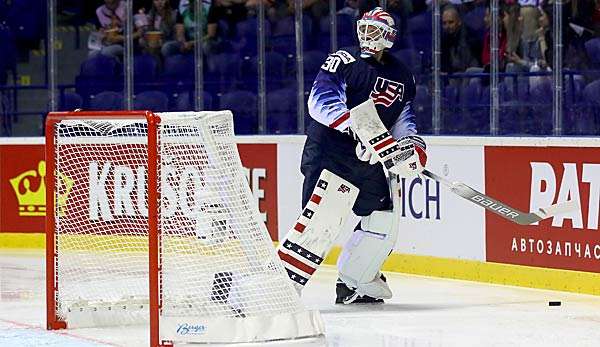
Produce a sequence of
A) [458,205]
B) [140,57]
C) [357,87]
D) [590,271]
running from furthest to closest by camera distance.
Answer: [140,57] < [458,205] < [590,271] < [357,87]

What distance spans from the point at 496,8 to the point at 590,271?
205 centimetres

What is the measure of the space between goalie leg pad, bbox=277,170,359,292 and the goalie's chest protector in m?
0.44

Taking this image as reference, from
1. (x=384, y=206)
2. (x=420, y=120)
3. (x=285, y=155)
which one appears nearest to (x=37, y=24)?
(x=285, y=155)

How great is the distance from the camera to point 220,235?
6617 mm

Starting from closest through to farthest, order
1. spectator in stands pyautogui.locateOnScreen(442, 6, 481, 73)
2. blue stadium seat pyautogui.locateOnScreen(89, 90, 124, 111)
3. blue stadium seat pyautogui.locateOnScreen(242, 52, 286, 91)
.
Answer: spectator in stands pyautogui.locateOnScreen(442, 6, 481, 73), blue stadium seat pyautogui.locateOnScreen(242, 52, 286, 91), blue stadium seat pyautogui.locateOnScreen(89, 90, 124, 111)

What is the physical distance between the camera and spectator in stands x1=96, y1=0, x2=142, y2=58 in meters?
12.3

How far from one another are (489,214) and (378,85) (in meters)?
1.68

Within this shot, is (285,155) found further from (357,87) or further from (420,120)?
(357,87)

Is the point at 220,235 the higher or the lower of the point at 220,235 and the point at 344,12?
the lower

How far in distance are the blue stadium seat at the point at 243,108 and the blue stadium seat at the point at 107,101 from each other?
897 millimetres

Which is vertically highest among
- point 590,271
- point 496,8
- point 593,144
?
point 496,8

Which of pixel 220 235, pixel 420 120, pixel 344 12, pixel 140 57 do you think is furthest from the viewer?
pixel 140 57

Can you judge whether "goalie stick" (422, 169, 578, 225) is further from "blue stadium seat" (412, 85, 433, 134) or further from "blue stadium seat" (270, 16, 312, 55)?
"blue stadium seat" (270, 16, 312, 55)

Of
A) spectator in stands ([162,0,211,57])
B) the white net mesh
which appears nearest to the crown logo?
spectator in stands ([162,0,211,57])
